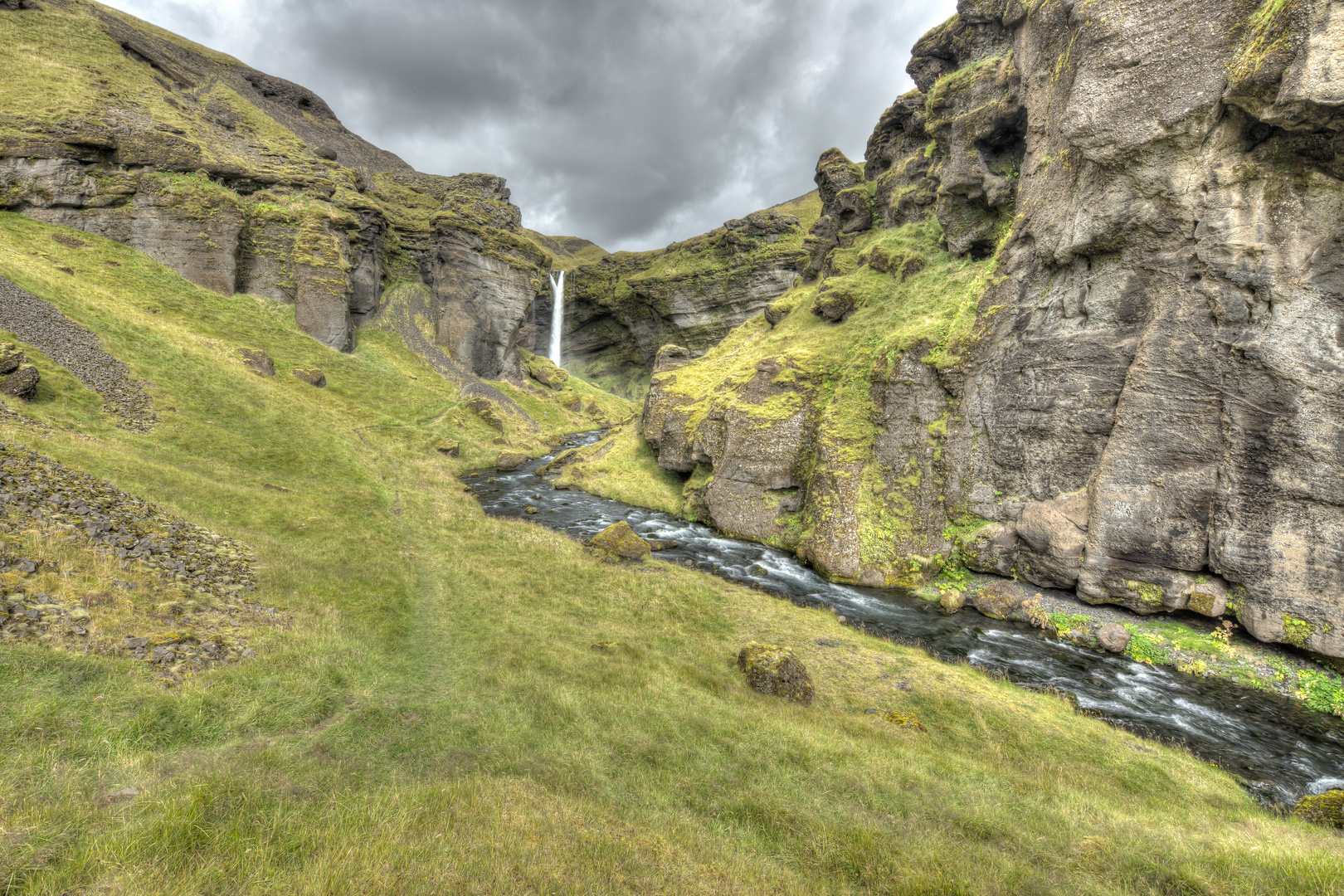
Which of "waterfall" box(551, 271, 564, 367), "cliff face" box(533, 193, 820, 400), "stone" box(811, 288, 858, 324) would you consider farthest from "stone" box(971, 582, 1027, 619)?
"waterfall" box(551, 271, 564, 367)

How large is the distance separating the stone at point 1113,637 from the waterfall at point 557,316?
105796 mm

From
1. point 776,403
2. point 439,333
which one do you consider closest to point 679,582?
point 776,403

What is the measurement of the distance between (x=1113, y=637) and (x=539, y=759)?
22022mm

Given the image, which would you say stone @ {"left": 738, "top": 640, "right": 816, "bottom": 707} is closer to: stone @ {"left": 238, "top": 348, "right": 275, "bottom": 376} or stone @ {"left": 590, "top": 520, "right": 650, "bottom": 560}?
stone @ {"left": 590, "top": 520, "right": 650, "bottom": 560}

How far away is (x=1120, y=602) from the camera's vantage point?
20.6 m

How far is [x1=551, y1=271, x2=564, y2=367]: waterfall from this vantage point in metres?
113

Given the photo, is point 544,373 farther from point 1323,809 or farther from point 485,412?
point 1323,809

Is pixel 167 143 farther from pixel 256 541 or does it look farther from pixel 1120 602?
pixel 1120 602

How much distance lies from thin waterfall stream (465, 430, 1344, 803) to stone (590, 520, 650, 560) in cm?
234

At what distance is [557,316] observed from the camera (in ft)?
373

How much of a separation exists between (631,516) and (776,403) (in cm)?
1324

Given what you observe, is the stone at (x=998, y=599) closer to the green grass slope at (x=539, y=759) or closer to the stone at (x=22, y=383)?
the green grass slope at (x=539, y=759)

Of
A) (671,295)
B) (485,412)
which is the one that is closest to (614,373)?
(671,295)

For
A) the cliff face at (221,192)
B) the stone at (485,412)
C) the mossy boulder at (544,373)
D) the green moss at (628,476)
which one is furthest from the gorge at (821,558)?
the mossy boulder at (544,373)
